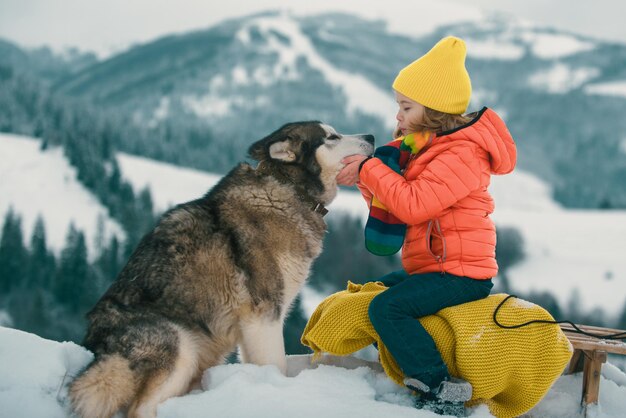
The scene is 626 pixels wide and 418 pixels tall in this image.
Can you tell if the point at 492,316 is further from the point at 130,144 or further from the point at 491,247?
the point at 130,144

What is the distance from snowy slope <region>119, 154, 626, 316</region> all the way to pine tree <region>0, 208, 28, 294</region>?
3650cm

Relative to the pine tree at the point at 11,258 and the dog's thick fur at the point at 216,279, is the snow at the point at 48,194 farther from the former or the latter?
the dog's thick fur at the point at 216,279

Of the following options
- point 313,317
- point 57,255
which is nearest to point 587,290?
point 57,255

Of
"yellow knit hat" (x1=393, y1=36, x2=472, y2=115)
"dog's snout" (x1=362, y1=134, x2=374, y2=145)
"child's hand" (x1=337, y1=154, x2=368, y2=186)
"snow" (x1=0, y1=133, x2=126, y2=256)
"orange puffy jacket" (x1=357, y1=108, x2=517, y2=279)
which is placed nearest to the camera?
"orange puffy jacket" (x1=357, y1=108, x2=517, y2=279)

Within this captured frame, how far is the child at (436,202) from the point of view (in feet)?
17.8

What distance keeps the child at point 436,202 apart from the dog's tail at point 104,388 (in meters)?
2.12

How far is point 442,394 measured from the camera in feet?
17.3

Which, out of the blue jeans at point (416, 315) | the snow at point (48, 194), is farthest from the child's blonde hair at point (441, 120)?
the snow at point (48, 194)

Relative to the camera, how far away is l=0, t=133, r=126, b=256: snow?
366 ft

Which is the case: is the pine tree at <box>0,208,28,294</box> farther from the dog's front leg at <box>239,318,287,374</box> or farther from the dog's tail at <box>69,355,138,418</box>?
the dog's tail at <box>69,355,138,418</box>

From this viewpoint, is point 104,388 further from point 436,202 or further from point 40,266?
point 40,266

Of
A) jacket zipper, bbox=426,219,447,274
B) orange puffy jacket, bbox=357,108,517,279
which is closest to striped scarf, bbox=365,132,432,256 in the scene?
orange puffy jacket, bbox=357,108,517,279

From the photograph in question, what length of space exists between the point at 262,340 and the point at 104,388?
1.47 m

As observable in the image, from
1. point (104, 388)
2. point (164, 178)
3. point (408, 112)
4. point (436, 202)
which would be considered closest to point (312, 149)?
point (408, 112)
